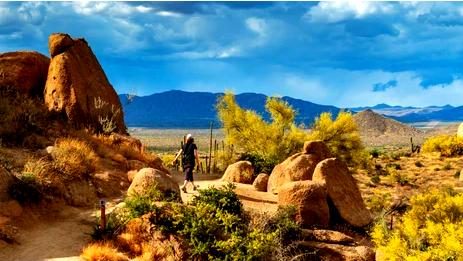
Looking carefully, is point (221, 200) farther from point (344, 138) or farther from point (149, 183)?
point (344, 138)

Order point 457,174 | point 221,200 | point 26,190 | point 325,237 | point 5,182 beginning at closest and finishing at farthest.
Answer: point 5,182
point 26,190
point 221,200
point 325,237
point 457,174

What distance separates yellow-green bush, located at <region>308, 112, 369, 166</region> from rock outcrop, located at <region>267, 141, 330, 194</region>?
1469cm

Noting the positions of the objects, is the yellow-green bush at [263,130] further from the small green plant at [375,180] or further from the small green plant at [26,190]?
the small green plant at [26,190]

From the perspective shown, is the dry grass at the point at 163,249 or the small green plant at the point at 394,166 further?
the small green plant at the point at 394,166

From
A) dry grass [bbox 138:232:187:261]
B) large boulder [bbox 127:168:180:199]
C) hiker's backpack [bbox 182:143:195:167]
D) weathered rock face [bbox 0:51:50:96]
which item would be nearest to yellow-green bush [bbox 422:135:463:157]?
weathered rock face [bbox 0:51:50:96]

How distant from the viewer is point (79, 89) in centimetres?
2981

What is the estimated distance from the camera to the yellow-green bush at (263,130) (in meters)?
43.1

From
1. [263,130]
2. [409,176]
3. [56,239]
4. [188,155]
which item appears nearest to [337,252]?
[188,155]

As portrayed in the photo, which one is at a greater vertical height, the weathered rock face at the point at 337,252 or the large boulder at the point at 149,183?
the large boulder at the point at 149,183

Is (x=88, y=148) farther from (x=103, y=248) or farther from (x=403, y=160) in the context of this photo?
(x=403, y=160)

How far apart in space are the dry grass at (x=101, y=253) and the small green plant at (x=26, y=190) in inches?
135

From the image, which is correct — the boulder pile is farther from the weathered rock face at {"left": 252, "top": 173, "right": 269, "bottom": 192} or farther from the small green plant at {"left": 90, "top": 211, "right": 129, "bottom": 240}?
the small green plant at {"left": 90, "top": 211, "right": 129, "bottom": 240}

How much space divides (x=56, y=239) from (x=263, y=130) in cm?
2782

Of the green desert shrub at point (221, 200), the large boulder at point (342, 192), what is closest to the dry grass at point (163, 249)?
the green desert shrub at point (221, 200)
